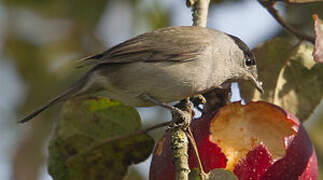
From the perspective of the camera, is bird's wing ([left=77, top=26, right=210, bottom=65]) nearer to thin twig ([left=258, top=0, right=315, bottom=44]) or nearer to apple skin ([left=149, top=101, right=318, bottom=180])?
thin twig ([left=258, top=0, right=315, bottom=44])

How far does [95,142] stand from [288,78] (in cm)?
129

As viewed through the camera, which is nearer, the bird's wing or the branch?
the branch

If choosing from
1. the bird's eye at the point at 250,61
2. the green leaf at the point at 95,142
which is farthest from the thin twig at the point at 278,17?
the green leaf at the point at 95,142

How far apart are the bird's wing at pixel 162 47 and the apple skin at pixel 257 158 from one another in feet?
2.75

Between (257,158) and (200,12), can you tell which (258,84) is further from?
(257,158)

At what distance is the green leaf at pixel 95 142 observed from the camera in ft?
12.0

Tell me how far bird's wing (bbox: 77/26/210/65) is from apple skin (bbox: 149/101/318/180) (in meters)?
Result: 0.84

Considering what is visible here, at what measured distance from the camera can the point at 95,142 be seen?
369 centimetres

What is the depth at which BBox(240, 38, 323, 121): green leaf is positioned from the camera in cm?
381

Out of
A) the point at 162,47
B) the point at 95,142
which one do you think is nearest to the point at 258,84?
the point at 162,47

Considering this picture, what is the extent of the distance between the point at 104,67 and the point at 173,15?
4.47ft

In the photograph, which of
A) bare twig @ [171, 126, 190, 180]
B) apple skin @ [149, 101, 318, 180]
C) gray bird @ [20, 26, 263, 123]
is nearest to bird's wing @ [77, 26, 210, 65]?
gray bird @ [20, 26, 263, 123]

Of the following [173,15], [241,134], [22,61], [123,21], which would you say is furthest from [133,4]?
[241,134]

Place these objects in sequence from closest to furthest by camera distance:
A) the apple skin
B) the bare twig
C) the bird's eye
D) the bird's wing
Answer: the bare twig, the apple skin, the bird's wing, the bird's eye
